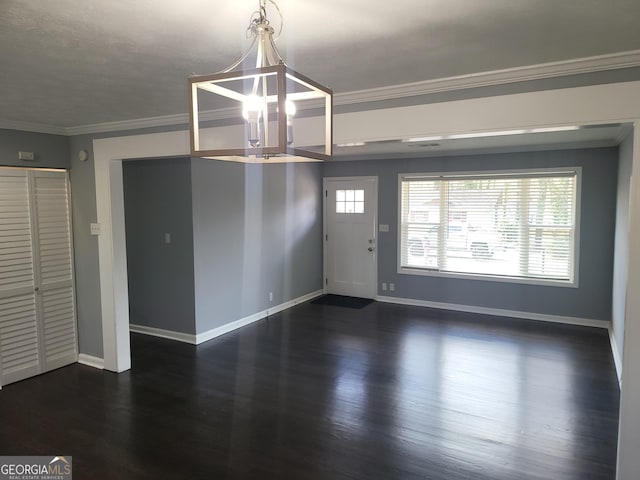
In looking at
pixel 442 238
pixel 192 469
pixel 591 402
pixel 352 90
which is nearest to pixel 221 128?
pixel 352 90

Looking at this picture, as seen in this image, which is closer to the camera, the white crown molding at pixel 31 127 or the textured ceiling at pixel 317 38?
the textured ceiling at pixel 317 38

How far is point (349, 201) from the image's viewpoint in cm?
743

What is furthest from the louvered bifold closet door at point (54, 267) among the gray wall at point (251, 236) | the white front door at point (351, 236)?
the white front door at point (351, 236)

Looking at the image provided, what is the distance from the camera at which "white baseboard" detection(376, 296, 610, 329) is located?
18.9ft

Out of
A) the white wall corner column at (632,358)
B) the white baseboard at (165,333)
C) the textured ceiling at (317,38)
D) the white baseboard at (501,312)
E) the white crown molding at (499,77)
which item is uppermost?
the textured ceiling at (317,38)

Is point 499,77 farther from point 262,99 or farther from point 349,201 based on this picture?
point 349,201

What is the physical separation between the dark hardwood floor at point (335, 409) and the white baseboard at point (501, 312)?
0.45 metres

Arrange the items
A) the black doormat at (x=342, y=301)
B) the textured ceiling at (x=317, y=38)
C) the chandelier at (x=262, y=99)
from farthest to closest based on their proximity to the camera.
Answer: the black doormat at (x=342, y=301) < the textured ceiling at (x=317, y=38) < the chandelier at (x=262, y=99)

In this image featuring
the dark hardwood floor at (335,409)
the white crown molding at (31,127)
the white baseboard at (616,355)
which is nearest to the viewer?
the dark hardwood floor at (335,409)

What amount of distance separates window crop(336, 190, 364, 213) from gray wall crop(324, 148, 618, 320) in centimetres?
32

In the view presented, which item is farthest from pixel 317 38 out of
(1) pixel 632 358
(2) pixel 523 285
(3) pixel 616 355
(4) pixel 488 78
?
(2) pixel 523 285

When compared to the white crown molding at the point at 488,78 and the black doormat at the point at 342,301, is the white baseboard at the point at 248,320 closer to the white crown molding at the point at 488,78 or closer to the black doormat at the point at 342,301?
the black doormat at the point at 342,301

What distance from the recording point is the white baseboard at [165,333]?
5191 millimetres

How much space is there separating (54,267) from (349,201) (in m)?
4.48
